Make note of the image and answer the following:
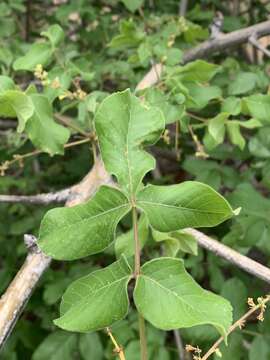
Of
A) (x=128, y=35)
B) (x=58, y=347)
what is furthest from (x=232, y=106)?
(x=58, y=347)

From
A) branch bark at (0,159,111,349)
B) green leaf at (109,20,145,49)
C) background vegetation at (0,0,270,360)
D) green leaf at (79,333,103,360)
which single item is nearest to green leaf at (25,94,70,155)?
background vegetation at (0,0,270,360)

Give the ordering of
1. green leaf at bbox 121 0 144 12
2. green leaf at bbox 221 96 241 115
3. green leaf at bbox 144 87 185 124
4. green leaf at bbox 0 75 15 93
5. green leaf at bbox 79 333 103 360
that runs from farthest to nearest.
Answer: green leaf at bbox 121 0 144 12 → green leaf at bbox 79 333 103 360 → green leaf at bbox 221 96 241 115 → green leaf at bbox 144 87 185 124 → green leaf at bbox 0 75 15 93

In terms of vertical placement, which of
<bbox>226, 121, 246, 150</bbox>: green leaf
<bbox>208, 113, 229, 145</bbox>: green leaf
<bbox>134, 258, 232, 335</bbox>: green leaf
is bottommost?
<bbox>226, 121, 246, 150</bbox>: green leaf

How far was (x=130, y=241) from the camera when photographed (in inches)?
41.7

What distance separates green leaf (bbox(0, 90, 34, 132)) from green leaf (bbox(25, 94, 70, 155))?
6 centimetres

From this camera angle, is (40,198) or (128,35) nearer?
(40,198)

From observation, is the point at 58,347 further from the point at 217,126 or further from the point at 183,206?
the point at 183,206

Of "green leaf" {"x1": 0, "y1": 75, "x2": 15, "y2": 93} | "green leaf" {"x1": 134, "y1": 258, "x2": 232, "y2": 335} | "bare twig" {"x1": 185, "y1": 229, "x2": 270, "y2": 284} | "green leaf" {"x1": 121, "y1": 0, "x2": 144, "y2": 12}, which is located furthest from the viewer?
"green leaf" {"x1": 121, "y1": 0, "x2": 144, "y2": 12}

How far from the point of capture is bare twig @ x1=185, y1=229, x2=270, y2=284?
97cm

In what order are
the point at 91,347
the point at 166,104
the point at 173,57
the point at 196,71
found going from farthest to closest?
1. the point at 91,347
2. the point at 173,57
3. the point at 196,71
4. the point at 166,104

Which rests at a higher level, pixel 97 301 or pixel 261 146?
pixel 97 301

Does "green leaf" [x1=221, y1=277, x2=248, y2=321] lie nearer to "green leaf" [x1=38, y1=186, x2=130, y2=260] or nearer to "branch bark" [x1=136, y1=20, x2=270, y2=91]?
"branch bark" [x1=136, y1=20, x2=270, y2=91]

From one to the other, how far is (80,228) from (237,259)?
311 mm

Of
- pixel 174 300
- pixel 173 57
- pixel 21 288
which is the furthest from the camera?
pixel 173 57
